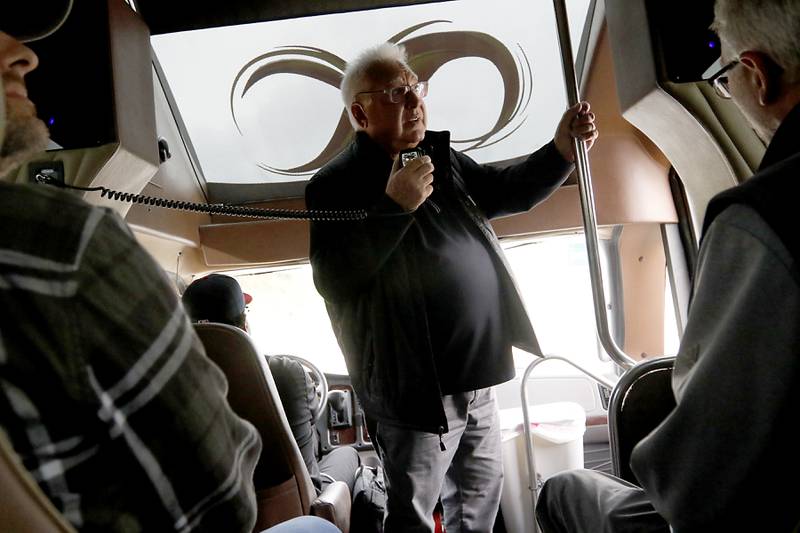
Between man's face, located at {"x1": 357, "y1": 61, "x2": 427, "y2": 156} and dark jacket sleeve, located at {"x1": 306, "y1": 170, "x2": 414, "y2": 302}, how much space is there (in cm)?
25

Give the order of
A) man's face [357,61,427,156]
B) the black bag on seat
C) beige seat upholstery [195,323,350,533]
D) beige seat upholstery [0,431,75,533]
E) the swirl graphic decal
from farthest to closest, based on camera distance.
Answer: the swirl graphic decal
the black bag on seat
man's face [357,61,427,156]
beige seat upholstery [195,323,350,533]
beige seat upholstery [0,431,75,533]

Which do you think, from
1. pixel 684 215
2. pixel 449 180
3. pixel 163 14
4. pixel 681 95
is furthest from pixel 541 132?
pixel 163 14

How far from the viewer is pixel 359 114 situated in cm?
159

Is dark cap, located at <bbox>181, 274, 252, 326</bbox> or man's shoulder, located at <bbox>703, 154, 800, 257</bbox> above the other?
man's shoulder, located at <bbox>703, 154, 800, 257</bbox>

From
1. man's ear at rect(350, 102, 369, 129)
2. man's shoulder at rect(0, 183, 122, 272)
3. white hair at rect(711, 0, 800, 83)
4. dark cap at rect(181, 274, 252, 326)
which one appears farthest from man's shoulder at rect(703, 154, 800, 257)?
dark cap at rect(181, 274, 252, 326)

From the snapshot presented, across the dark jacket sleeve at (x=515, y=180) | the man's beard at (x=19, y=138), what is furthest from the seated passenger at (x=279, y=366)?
the man's beard at (x=19, y=138)

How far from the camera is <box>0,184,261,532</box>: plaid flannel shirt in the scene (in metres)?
0.50

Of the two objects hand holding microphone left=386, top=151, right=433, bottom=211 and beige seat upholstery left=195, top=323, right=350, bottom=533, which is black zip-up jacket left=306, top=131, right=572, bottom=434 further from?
beige seat upholstery left=195, top=323, right=350, bottom=533

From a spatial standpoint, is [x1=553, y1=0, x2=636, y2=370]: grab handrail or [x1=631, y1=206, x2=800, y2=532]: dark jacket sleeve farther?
[x1=553, y1=0, x2=636, y2=370]: grab handrail

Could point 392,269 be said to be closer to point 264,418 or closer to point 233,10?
point 264,418

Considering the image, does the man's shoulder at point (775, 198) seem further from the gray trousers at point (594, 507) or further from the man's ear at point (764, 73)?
the gray trousers at point (594, 507)

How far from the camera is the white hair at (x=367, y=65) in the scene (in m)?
1.55

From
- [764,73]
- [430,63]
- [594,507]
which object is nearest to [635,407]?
[594,507]

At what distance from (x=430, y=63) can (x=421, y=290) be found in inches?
62.7
